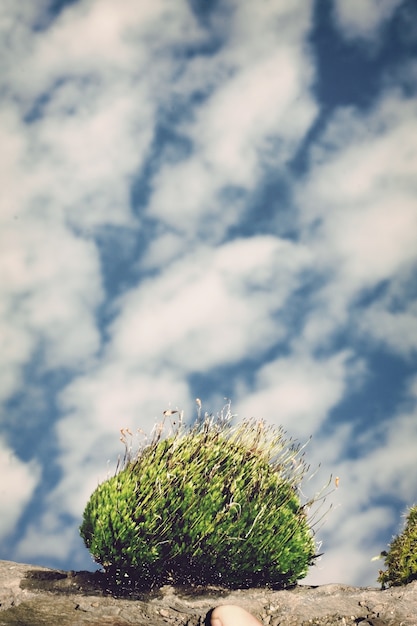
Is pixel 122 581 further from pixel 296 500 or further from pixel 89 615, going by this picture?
pixel 296 500

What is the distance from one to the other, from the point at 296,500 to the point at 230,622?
98.7 inches

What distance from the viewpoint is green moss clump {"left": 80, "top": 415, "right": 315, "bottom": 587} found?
291 inches

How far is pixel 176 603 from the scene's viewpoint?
23.7 feet

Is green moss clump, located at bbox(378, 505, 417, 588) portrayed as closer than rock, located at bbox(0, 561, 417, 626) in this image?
No

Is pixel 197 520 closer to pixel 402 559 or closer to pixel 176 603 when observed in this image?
pixel 176 603

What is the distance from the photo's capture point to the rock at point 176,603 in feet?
22.0

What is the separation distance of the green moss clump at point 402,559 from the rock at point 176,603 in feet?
0.79

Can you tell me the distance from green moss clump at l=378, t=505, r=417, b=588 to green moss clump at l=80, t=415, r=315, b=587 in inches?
47.4

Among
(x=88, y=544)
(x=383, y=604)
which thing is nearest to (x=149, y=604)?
(x=88, y=544)

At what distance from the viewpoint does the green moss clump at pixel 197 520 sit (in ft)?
24.3

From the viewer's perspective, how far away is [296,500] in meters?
8.54

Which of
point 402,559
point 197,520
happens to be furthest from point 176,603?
point 402,559

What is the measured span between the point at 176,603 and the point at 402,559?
354 centimetres

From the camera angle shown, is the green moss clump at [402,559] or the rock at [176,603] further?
the green moss clump at [402,559]
